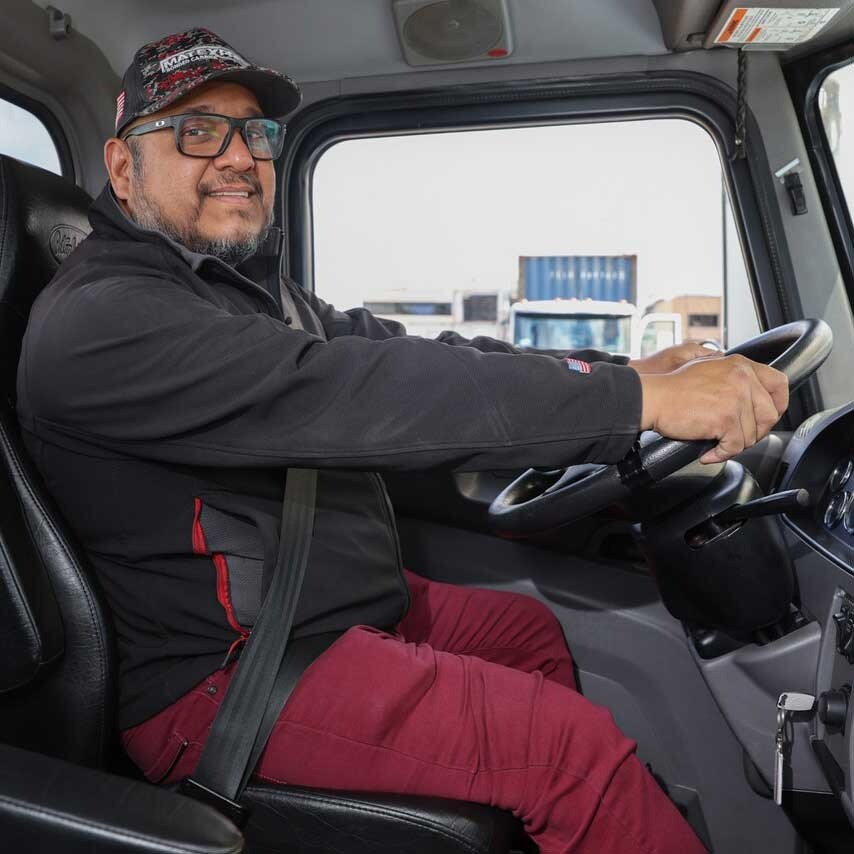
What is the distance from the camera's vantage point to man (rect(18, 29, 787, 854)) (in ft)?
3.47

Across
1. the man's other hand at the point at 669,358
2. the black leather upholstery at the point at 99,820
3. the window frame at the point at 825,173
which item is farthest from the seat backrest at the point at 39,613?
the window frame at the point at 825,173

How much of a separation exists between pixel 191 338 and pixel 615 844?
82 cm

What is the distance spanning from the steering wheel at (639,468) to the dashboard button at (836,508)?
0.74ft

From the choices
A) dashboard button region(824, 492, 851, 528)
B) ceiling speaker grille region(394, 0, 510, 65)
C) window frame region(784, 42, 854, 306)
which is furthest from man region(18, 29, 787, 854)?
window frame region(784, 42, 854, 306)

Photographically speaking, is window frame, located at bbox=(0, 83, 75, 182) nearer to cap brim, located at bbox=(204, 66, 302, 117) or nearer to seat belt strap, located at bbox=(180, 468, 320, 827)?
cap brim, located at bbox=(204, 66, 302, 117)

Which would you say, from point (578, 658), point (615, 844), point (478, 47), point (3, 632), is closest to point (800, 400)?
point (578, 658)

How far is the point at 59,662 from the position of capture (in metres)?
1.19

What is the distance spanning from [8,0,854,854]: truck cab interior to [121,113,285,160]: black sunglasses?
0.19 meters

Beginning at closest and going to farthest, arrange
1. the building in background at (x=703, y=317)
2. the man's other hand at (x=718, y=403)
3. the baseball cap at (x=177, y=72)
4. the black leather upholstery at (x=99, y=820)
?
the black leather upholstery at (x=99, y=820) < the man's other hand at (x=718, y=403) < the baseball cap at (x=177, y=72) < the building in background at (x=703, y=317)

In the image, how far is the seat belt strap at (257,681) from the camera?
1111mm

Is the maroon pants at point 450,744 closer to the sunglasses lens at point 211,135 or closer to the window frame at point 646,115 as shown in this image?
the sunglasses lens at point 211,135

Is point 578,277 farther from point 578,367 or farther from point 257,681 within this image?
point 257,681

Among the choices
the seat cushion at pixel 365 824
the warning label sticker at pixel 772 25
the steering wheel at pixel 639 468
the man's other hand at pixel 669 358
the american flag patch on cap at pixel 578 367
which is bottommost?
the seat cushion at pixel 365 824

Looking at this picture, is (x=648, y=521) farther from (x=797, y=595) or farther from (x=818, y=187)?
(x=818, y=187)
